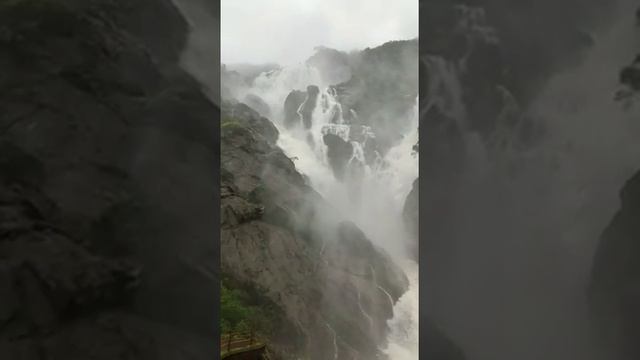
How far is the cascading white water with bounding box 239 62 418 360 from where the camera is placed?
11.2ft

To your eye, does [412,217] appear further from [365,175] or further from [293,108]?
[293,108]

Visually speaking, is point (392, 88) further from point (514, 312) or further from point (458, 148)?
point (514, 312)

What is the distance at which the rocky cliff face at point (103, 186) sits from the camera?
8.58 ft

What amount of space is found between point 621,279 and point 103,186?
3.09 m

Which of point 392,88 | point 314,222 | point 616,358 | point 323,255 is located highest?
point 392,88

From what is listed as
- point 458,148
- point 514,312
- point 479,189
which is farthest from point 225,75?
point 514,312

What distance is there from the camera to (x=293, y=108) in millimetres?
3602

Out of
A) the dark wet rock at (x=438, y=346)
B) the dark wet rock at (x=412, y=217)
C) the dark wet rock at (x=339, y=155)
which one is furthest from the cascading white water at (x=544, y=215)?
the dark wet rock at (x=339, y=155)

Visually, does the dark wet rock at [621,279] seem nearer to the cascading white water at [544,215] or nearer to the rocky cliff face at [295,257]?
the cascading white water at [544,215]

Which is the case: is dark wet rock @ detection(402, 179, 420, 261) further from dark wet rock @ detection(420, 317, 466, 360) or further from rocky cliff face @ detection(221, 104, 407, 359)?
dark wet rock @ detection(420, 317, 466, 360)

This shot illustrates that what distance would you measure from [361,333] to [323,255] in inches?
23.6

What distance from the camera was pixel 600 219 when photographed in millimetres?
2988

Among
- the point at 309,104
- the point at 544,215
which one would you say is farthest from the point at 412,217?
the point at 309,104

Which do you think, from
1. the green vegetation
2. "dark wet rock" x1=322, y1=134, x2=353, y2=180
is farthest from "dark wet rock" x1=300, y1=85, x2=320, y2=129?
the green vegetation
